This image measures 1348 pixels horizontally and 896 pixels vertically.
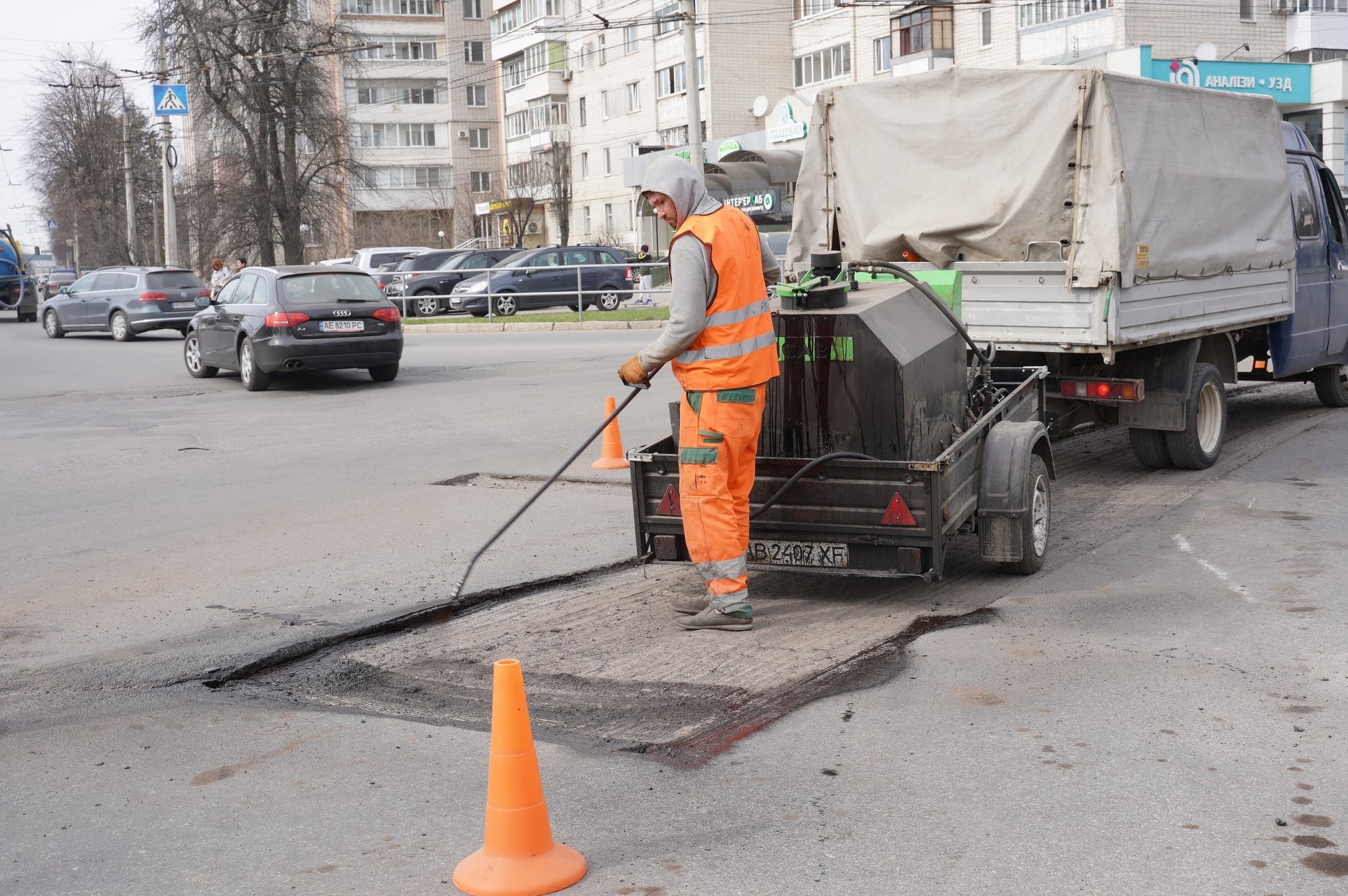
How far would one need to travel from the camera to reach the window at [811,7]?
48469mm

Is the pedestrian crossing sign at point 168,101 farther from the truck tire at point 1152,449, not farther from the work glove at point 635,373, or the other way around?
the work glove at point 635,373

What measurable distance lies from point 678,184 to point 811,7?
46815 mm

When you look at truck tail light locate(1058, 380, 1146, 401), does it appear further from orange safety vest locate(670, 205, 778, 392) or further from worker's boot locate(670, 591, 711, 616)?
orange safety vest locate(670, 205, 778, 392)

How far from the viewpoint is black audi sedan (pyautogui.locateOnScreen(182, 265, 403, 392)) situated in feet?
53.6

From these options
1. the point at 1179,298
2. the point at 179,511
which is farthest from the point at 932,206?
the point at 179,511

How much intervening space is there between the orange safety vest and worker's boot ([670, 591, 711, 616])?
3.42 feet

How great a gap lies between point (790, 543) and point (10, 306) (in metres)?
35.2

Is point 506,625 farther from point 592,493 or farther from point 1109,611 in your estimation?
point 592,493

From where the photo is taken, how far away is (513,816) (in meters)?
3.41

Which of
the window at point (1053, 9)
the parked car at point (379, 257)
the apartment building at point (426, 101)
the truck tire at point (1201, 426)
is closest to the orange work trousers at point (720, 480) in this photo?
the truck tire at point (1201, 426)

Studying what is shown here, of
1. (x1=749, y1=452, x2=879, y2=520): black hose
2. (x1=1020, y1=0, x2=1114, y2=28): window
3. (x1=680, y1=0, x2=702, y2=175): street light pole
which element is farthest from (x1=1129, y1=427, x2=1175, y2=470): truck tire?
(x1=1020, y1=0, x2=1114, y2=28): window

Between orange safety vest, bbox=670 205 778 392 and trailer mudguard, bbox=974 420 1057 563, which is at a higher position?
orange safety vest, bbox=670 205 778 392

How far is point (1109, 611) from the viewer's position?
6.00 metres

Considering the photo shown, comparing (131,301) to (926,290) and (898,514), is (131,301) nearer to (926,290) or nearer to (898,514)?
(926,290)
